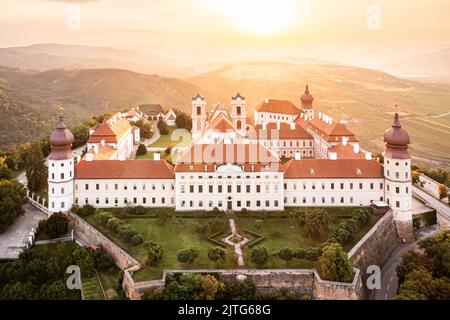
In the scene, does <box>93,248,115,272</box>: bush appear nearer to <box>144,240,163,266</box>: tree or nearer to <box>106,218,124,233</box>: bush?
<box>106,218,124,233</box>: bush

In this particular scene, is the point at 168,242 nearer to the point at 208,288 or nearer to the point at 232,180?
the point at 208,288

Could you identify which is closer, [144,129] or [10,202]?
[10,202]

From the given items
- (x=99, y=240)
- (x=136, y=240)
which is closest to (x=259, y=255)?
(x=136, y=240)

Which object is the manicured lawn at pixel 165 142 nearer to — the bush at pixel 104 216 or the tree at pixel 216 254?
the bush at pixel 104 216

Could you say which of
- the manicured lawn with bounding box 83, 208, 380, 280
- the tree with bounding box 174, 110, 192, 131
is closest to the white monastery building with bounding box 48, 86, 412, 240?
the manicured lawn with bounding box 83, 208, 380, 280

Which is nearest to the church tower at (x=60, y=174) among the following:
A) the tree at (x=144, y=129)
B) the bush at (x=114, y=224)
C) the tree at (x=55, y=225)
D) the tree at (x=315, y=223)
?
the tree at (x=55, y=225)
